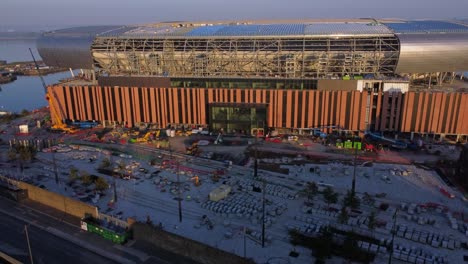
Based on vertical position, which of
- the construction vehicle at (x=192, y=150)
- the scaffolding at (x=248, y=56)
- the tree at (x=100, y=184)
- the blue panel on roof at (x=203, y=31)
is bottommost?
the construction vehicle at (x=192, y=150)

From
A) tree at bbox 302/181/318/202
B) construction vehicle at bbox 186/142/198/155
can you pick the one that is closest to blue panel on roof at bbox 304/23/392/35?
construction vehicle at bbox 186/142/198/155

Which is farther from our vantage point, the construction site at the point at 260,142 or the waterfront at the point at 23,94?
the waterfront at the point at 23,94

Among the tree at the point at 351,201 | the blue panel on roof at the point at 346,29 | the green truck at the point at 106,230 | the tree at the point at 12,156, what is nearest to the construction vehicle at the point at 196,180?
the green truck at the point at 106,230

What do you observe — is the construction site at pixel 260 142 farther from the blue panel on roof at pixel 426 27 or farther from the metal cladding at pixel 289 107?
the blue panel on roof at pixel 426 27

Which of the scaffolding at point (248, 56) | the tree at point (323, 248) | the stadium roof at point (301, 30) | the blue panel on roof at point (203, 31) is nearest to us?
the tree at point (323, 248)

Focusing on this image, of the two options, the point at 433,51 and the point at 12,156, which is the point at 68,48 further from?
the point at 433,51

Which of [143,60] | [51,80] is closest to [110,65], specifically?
[143,60]

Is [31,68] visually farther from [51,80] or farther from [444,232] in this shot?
[444,232]
